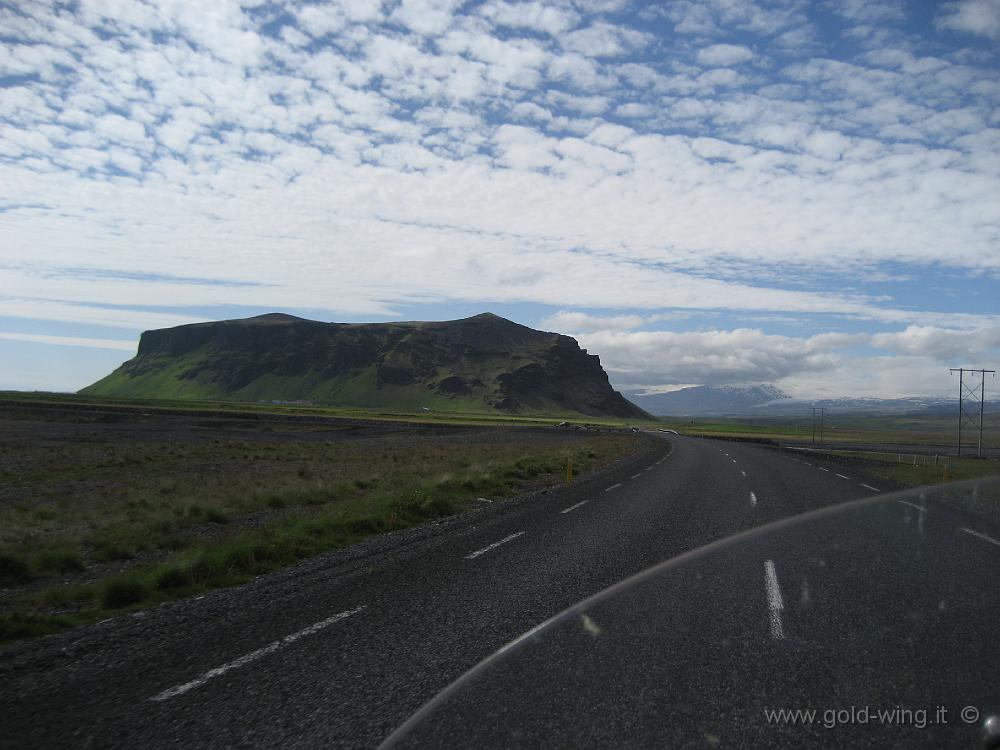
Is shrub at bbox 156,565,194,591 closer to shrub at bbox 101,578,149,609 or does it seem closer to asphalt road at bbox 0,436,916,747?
shrub at bbox 101,578,149,609

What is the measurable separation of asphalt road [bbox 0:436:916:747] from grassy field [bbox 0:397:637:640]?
125 centimetres

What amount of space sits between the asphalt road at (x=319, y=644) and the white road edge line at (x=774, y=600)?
1.58 m

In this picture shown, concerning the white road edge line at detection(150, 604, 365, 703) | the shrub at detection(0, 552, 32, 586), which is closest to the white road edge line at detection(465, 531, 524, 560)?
the white road edge line at detection(150, 604, 365, 703)

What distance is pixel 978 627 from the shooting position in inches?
229

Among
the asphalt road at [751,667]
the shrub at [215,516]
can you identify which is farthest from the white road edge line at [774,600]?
the shrub at [215,516]

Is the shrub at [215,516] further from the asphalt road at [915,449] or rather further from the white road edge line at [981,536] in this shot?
the asphalt road at [915,449]

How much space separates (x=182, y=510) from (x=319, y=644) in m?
12.5

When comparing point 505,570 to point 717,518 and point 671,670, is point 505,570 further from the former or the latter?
point 717,518

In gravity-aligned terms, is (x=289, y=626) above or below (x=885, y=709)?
below

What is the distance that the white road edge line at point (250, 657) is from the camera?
5.02 m

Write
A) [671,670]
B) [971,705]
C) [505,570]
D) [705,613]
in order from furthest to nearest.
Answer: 1. [505,570]
2. [705,613]
3. [671,670]
4. [971,705]

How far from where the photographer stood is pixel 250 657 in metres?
5.73

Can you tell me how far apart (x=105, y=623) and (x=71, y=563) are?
4958 millimetres

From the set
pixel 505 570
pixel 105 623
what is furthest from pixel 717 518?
pixel 105 623
